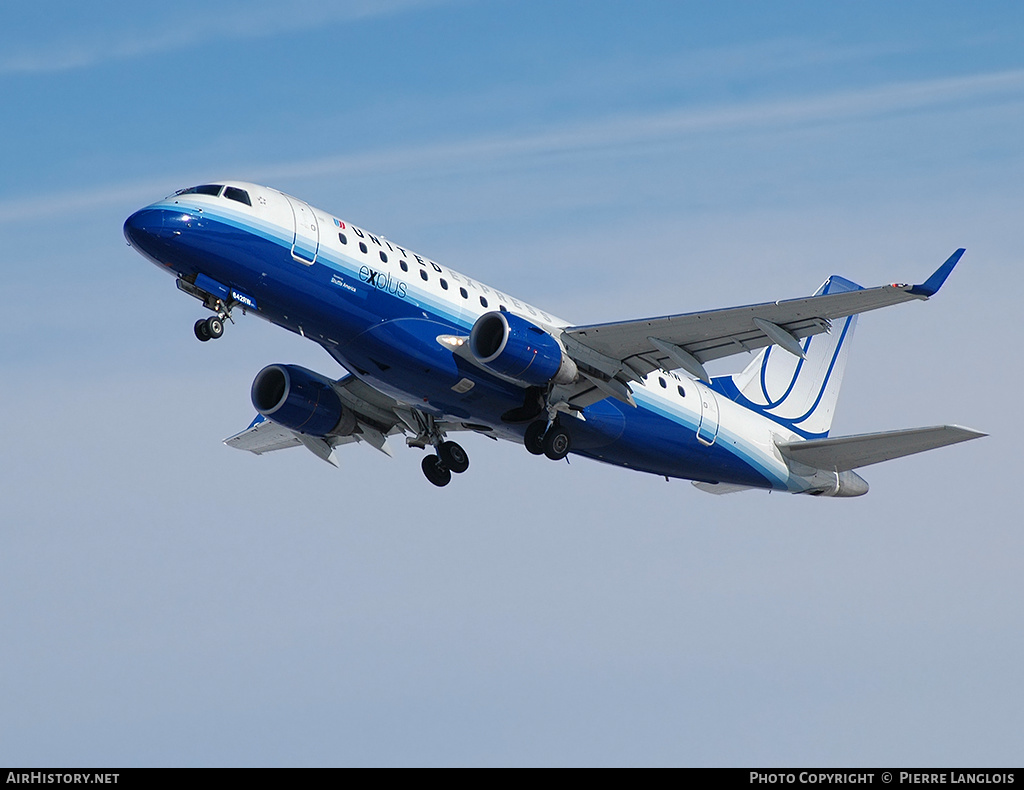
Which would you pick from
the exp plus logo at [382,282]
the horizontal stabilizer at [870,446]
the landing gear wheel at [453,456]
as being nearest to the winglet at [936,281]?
the horizontal stabilizer at [870,446]

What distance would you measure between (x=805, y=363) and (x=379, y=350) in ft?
54.4

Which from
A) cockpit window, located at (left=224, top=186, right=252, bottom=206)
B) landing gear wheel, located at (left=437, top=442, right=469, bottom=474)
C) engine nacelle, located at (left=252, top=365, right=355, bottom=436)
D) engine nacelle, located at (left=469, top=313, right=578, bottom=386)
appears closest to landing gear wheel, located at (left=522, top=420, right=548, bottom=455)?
engine nacelle, located at (left=469, top=313, right=578, bottom=386)

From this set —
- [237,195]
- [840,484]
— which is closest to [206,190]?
[237,195]

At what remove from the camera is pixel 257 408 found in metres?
37.8

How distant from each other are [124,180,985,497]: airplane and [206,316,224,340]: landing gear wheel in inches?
2.6

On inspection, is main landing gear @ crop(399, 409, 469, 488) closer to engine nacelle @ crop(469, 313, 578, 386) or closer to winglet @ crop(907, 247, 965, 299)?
engine nacelle @ crop(469, 313, 578, 386)

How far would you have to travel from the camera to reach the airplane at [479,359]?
3136 cm

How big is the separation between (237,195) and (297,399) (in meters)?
7.30

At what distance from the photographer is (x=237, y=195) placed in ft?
104

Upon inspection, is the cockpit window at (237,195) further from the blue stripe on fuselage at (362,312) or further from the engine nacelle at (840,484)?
the engine nacelle at (840,484)

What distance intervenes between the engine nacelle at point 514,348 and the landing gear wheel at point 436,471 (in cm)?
607

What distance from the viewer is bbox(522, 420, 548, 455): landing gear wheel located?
35.2 meters

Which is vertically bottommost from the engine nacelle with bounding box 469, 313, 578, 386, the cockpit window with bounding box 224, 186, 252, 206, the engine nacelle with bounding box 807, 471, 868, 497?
the engine nacelle with bounding box 469, 313, 578, 386
